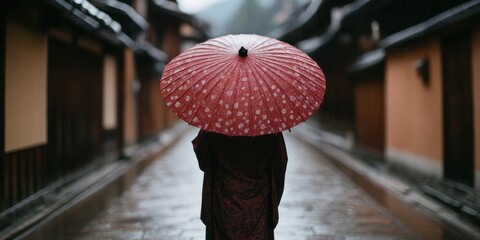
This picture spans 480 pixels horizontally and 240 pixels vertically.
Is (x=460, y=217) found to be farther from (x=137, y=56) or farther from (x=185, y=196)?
(x=137, y=56)

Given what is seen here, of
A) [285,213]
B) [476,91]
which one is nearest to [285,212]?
[285,213]

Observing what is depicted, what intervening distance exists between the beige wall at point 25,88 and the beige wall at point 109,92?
533 cm

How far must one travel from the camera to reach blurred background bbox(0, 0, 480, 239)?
8.34 metres

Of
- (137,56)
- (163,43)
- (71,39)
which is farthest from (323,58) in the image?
(71,39)

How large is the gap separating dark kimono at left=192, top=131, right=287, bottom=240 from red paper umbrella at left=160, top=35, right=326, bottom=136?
488 mm

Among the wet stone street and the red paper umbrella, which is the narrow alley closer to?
the wet stone street

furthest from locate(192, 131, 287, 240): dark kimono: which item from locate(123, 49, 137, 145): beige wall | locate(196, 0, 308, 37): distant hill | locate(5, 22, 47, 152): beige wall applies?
locate(196, 0, 308, 37): distant hill

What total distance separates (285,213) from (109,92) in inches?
389

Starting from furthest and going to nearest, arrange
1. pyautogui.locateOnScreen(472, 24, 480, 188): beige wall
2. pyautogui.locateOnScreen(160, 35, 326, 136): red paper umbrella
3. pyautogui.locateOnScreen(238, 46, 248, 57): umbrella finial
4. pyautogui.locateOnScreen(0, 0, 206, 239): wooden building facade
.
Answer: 1. pyautogui.locateOnScreen(472, 24, 480, 188): beige wall
2. pyautogui.locateOnScreen(0, 0, 206, 239): wooden building facade
3. pyautogui.locateOnScreen(238, 46, 248, 57): umbrella finial
4. pyautogui.locateOnScreen(160, 35, 326, 136): red paper umbrella

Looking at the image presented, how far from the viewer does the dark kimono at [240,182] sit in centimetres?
436

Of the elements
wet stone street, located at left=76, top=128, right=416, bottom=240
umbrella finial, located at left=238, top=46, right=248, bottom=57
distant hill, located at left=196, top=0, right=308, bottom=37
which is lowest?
wet stone street, located at left=76, top=128, right=416, bottom=240

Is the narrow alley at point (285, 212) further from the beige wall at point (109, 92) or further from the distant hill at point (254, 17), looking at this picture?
the distant hill at point (254, 17)

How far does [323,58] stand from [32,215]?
2586 cm

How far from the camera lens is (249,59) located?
407 cm
